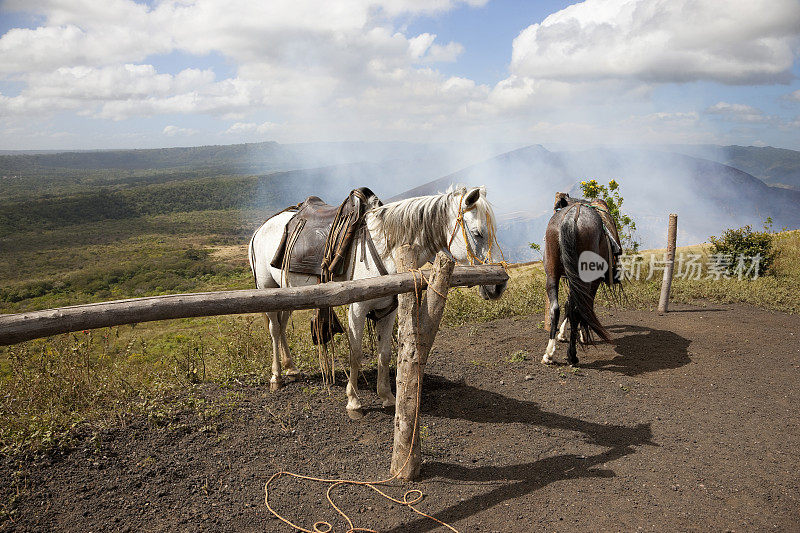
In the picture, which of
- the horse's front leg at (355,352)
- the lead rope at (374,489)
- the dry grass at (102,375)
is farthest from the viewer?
the horse's front leg at (355,352)

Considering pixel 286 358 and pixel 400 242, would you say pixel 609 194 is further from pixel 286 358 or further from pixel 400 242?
pixel 286 358

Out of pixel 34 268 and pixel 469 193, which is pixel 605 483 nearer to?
pixel 469 193

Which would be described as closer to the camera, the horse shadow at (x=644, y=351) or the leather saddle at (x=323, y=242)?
the leather saddle at (x=323, y=242)

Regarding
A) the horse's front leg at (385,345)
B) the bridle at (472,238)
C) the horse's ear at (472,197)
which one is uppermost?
the horse's ear at (472,197)

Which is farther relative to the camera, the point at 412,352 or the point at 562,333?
the point at 562,333

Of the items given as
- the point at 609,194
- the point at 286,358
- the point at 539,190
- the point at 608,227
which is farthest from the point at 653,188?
the point at 286,358

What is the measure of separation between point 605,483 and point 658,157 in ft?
202

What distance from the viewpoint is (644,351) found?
21.1ft

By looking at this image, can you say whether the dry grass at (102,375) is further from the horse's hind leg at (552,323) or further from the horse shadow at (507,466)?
the horse's hind leg at (552,323)

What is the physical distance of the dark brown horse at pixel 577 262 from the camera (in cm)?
561

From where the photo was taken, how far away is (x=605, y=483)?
339cm

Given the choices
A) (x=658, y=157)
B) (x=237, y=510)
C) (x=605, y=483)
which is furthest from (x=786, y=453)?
(x=658, y=157)

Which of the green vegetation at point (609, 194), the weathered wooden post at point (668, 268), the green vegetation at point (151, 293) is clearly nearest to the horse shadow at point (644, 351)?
the weathered wooden post at point (668, 268)

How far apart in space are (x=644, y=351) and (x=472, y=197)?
439 cm
